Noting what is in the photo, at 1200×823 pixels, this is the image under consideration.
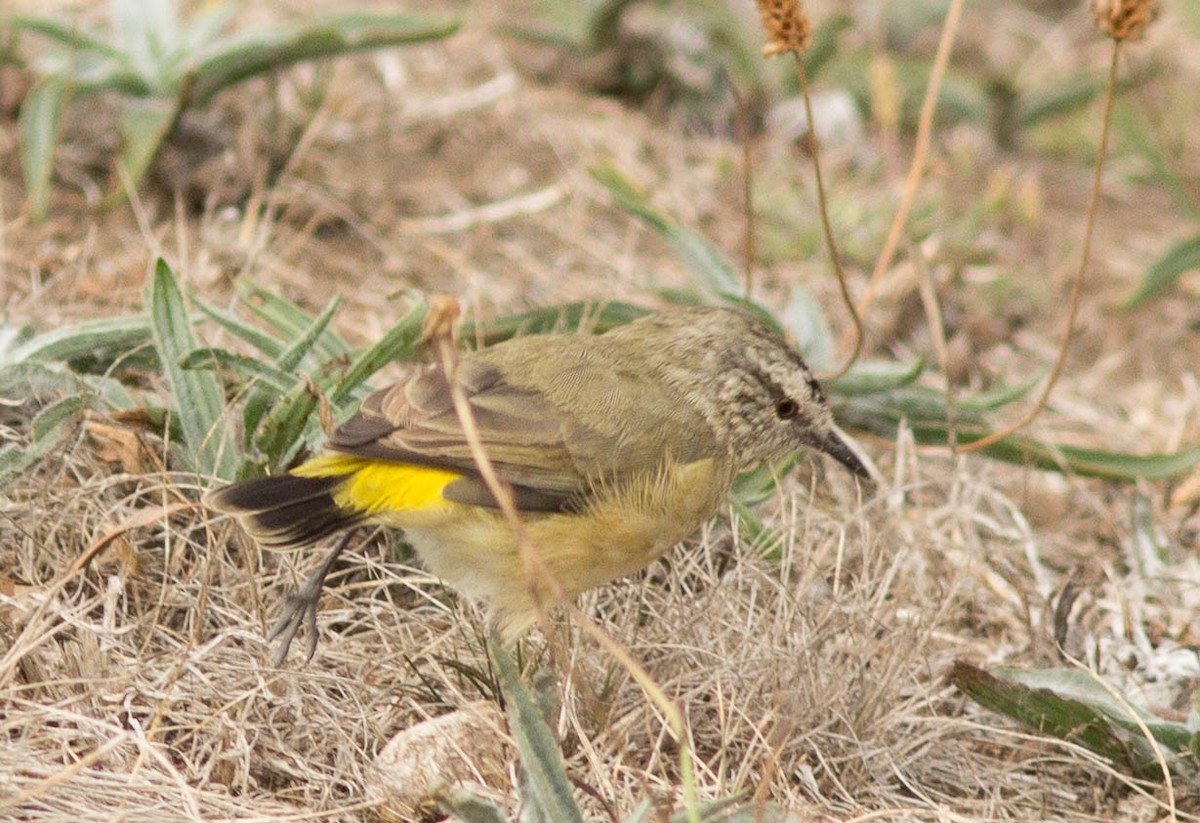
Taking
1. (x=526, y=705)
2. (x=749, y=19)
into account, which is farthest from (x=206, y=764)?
(x=749, y=19)

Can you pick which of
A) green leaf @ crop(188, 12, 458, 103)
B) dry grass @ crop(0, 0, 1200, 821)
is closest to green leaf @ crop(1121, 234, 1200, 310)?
dry grass @ crop(0, 0, 1200, 821)

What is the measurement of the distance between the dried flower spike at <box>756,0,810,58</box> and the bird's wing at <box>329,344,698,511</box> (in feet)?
2.95

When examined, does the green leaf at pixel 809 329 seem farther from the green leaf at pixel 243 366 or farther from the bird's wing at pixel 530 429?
the green leaf at pixel 243 366

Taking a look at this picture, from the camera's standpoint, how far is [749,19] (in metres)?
6.88

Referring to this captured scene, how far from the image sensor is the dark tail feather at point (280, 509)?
126 inches

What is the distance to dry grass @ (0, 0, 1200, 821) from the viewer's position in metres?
3.15

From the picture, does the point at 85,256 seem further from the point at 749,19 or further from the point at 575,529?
the point at 749,19

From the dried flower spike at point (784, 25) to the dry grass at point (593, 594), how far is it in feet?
3.82

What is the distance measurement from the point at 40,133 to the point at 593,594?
250cm

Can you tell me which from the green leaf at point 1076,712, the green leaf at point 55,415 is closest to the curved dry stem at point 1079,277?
the green leaf at point 1076,712

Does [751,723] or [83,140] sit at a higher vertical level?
[83,140]

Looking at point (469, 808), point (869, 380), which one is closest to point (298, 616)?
point (469, 808)

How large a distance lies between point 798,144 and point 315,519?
3972mm

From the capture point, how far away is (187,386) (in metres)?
3.72
